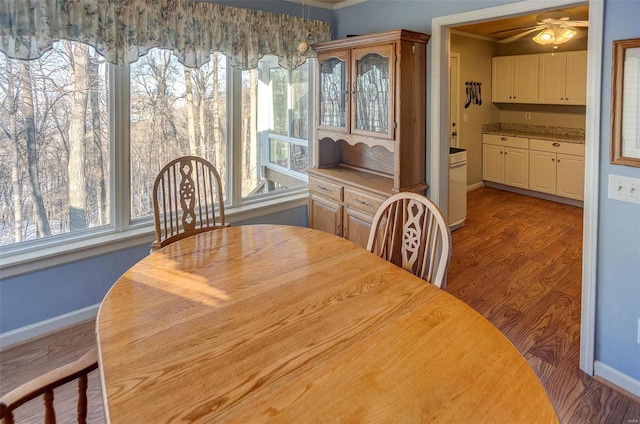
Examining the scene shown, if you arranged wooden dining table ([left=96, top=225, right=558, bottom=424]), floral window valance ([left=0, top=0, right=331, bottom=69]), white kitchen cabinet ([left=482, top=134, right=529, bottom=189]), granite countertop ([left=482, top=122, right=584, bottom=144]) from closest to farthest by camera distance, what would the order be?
wooden dining table ([left=96, top=225, right=558, bottom=424])
floral window valance ([left=0, top=0, right=331, bottom=69])
granite countertop ([left=482, top=122, right=584, bottom=144])
white kitchen cabinet ([left=482, top=134, right=529, bottom=189])

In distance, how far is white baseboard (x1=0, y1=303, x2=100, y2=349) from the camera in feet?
8.25

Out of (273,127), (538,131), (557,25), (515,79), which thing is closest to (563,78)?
(515,79)

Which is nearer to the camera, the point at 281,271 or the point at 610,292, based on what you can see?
the point at 281,271

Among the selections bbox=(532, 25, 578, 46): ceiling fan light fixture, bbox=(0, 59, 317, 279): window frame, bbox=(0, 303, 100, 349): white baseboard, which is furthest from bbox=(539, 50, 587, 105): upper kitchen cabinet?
bbox=(0, 303, 100, 349): white baseboard

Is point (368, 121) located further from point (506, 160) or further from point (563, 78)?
point (563, 78)

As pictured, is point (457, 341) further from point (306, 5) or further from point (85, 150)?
point (306, 5)

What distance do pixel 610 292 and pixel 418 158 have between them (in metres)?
1.46

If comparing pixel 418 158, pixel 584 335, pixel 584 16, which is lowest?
pixel 584 335

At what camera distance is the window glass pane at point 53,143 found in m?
2.46

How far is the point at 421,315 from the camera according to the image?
125 cm

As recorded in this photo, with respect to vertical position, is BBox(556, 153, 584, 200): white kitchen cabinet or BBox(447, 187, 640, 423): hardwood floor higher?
BBox(556, 153, 584, 200): white kitchen cabinet

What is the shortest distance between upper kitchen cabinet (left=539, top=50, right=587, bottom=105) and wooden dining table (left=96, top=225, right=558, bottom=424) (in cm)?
548

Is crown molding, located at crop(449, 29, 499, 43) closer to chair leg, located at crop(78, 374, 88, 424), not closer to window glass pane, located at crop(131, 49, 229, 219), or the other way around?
window glass pane, located at crop(131, 49, 229, 219)

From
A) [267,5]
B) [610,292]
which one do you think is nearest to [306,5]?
[267,5]
